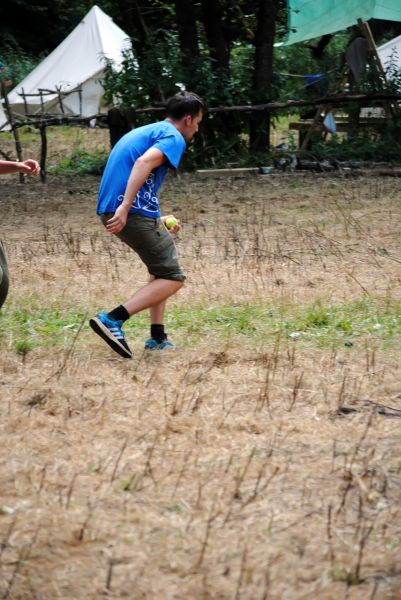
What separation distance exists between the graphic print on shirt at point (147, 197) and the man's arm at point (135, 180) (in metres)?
0.14

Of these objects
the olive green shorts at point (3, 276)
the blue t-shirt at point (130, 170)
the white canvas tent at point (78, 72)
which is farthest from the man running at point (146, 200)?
the white canvas tent at point (78, 72)

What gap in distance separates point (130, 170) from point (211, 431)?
180 cm

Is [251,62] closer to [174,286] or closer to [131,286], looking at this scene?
[131,286]

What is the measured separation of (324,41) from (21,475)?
26.6m

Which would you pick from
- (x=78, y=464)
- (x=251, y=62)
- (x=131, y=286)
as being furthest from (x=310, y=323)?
(x=251, y=62)

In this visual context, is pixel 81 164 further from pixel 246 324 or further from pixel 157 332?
pixel 157 332

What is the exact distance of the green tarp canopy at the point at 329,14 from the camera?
17328 millimetres

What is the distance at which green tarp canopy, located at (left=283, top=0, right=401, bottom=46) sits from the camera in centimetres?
1733

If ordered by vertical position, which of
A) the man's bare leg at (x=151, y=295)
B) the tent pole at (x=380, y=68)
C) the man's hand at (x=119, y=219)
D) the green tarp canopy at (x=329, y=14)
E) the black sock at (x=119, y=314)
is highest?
the man's hand at (x=119, y=219)

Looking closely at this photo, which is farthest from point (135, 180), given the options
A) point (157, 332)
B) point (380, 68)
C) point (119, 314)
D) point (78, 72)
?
point (78, 72)

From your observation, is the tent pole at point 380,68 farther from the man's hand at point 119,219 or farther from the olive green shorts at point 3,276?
the olive green shorts at point 3,276

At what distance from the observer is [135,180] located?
17.6 ft

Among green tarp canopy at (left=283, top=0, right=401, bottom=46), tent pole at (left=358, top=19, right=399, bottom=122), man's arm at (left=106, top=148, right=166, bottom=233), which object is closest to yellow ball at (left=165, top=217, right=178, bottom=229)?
man's arm at (left=106, top=148, right=166, bottom=233)

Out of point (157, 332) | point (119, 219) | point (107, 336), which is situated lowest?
point (157, 332)
